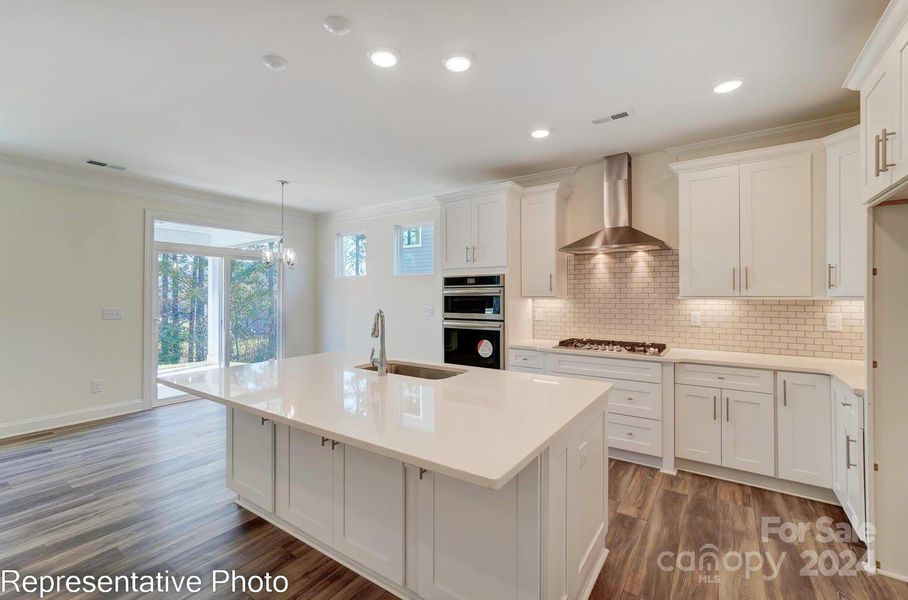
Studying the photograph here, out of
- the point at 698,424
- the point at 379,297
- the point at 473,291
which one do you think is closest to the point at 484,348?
the point at 473,291

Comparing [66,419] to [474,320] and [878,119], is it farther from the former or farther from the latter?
[878,119]

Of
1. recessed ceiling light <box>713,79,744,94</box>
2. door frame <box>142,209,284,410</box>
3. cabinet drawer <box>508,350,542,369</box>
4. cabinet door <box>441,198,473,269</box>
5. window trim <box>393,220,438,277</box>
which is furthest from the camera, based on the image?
window trim <box>393,220,438,277</box>

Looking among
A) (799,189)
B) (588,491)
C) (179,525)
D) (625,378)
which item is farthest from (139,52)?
(799,189)

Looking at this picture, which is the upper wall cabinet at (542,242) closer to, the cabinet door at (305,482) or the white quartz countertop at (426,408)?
the white quartz countertop at (426,408)

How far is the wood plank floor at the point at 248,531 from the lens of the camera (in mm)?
1940

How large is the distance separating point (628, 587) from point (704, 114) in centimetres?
304

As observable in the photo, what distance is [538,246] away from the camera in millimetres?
4051

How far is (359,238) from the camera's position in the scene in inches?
244

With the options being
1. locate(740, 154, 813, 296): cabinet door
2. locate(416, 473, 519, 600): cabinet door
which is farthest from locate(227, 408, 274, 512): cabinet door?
locate(740, 154, 813, 296): cabinet door

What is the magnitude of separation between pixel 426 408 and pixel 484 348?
2.41 m

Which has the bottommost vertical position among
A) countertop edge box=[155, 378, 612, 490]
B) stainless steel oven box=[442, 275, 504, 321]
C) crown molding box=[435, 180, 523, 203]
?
countertop edge box=[155, 378, 612, 490]

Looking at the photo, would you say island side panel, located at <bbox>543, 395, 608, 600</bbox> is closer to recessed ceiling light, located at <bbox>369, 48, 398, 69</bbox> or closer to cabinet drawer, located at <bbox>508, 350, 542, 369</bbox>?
cabinet drawer, located at <bbox>508, 350, 542, 369</bbox>

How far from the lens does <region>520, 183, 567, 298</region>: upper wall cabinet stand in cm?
397

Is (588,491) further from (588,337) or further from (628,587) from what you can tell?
(588,337)
